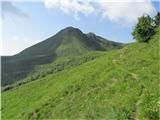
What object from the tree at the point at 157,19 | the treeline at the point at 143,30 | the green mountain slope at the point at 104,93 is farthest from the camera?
the tree at the point at 157,19

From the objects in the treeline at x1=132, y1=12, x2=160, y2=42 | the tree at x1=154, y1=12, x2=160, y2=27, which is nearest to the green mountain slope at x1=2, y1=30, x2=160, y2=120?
the treeline at x1=132, y1=12, x2=160, y2=42

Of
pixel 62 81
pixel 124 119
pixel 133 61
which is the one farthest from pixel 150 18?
pixel 124 119

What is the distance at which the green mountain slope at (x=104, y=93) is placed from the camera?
161ft

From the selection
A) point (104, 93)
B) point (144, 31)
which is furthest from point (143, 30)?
point (104, 93)

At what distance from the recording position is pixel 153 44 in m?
87.6

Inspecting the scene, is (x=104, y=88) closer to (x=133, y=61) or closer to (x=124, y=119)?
(x=133, y=61)

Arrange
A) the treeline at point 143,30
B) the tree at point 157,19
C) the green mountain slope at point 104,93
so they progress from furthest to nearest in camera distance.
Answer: the tree at point 157,19, the treeline at point 143,30, the green mountain slope at point 104,93

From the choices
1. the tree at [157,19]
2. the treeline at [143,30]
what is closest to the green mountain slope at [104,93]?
the treeline at [143,30]

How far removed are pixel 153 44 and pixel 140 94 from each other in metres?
36.0

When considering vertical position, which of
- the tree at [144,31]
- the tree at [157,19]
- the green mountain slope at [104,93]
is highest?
the tree at [157,19]

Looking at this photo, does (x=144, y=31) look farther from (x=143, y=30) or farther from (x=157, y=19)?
(x=157, y=19)

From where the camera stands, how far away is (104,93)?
199 ft

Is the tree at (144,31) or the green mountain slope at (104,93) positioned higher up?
the tree at (144,31)

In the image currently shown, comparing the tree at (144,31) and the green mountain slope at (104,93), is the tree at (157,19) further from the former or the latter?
the green mountain slope at (104,93)
